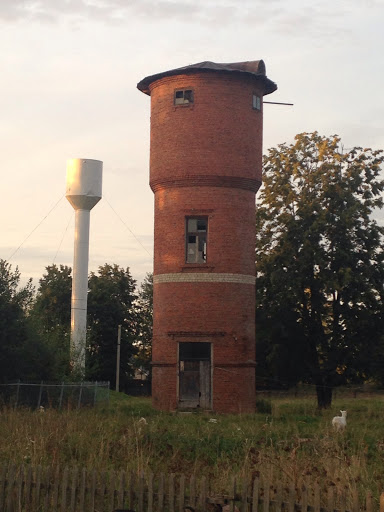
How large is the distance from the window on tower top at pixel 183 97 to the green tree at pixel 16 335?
878 cm

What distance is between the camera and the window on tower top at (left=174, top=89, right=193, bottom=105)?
3241 cm

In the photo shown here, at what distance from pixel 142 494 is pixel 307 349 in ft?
97.2

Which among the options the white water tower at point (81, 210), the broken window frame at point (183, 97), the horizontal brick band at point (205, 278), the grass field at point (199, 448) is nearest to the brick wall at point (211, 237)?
the horizontal brick band at point (205, 278)

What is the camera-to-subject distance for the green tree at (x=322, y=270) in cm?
3906

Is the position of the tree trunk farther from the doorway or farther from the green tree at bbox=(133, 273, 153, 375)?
the green tree at bbox=(133, 273, 153, 375)

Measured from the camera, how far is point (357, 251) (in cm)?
3947

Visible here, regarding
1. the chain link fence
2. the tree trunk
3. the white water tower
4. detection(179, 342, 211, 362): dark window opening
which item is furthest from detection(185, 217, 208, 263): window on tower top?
the white water tower

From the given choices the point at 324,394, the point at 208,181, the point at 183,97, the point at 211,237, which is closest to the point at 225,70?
the point at 183,97

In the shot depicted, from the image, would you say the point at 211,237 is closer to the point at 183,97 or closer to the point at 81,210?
the point at 183,97

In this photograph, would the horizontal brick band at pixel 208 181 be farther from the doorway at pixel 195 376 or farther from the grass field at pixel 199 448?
the grass field at pixel 199 448

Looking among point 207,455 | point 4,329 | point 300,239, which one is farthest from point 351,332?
point 207,455

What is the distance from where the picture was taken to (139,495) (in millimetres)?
11281

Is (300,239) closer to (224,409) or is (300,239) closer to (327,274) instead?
(327,274)

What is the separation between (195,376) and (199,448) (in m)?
11.9
